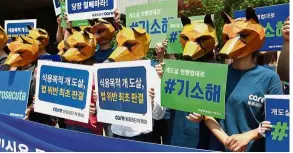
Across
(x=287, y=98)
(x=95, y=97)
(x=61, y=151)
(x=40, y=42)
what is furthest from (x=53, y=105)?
(x=287, y=98)

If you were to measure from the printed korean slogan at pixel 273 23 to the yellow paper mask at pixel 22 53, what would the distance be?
89.3 inches

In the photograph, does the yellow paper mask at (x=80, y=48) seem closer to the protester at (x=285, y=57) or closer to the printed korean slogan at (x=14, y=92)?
the printed korean slogan at (x=14, y=92)

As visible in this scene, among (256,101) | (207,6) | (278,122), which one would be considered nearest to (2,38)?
(256,101)

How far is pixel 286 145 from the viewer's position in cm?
254

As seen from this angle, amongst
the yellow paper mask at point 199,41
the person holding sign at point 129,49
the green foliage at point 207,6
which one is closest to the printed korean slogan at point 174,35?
the person holding sign at point 129,49

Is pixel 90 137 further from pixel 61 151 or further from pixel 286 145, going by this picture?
pixel 286 145

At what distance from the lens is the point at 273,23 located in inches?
151

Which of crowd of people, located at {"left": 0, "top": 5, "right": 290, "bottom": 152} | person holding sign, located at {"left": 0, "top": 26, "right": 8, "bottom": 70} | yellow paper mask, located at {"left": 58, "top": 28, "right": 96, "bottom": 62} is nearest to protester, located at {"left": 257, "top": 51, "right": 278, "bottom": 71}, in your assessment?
crowd of people, located at {"left": 0, "top": 5, "right": 290, "bottom": 152}

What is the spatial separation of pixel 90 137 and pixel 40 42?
93.4 inches

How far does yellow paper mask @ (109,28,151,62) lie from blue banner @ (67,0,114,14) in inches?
22.8

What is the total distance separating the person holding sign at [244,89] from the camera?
290 centimetres

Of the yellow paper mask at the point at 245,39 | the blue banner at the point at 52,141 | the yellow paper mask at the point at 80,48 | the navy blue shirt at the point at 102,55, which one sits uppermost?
the yellow paper mask at the point at 245,39

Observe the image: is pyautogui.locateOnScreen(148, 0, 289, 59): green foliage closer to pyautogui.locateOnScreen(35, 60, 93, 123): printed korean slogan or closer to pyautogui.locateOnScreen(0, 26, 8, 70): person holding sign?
pyautogui.locateOnScreen(0, 26, 8, 70): person holding sign

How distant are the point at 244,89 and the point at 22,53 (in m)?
2.46
